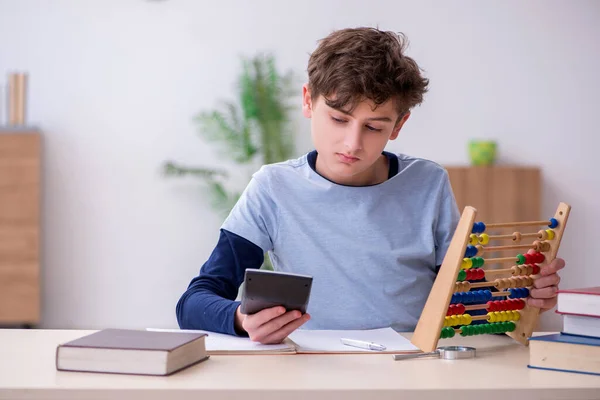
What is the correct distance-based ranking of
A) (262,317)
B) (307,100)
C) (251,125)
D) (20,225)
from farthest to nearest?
(251,125), (20,225), (307,100), (262,317)

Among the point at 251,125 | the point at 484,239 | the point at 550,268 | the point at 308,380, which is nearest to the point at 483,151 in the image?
the point at 251,125

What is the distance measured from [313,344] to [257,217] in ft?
1.72

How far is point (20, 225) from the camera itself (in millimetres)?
5809

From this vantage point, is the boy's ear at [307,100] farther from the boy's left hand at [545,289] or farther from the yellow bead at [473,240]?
the boy's left hand at [545,289]

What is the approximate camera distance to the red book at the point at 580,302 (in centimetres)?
157

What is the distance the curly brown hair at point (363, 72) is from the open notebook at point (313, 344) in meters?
0.56

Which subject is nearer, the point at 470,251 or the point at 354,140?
the point at 470,251

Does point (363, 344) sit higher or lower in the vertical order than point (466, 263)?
lower

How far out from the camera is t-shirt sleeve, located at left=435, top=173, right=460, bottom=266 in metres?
2.21

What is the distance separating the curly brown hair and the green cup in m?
4.16

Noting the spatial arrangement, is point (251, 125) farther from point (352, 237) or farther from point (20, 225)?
point (352, 237)

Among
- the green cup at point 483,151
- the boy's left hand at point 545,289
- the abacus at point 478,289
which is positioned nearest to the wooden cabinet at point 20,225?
the green cup at point 483,151

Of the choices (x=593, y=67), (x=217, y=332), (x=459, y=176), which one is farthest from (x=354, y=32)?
(x=593, y=67)

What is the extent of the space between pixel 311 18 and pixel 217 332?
4822 mm
